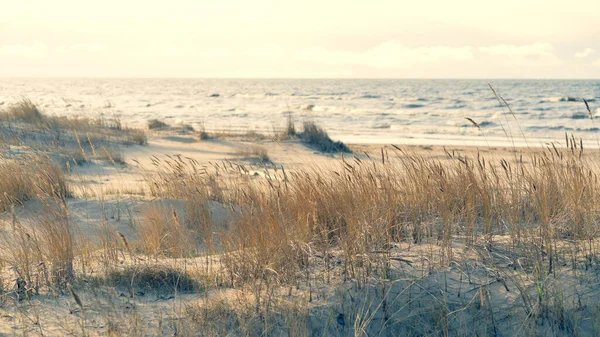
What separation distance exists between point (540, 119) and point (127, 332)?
25.4 metres

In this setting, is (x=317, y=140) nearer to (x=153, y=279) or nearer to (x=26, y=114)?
(x=26, y=114)

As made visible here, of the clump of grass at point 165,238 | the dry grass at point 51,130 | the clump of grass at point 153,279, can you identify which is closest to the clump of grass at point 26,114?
the dry grass at point 51,130

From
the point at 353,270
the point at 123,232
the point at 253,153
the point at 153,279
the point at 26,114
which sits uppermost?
the point at 26,114

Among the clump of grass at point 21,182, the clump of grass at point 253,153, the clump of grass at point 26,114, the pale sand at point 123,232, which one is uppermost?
the clump of grass at point 26,114

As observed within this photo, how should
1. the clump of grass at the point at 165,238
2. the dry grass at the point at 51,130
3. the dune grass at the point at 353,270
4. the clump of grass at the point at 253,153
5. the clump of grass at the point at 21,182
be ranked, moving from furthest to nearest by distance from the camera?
the clump of grass at the point at 253,153
the dry grass at the point at 51,130
the clump of grass at the point at 21,182
the clump of grass at the point at 165,238
the dune grass at the point at 353,270

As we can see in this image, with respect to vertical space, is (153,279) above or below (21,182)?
below

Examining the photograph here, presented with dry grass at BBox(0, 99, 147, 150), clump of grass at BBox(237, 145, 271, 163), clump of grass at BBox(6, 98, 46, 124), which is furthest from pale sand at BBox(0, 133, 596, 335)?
clump of grass at BBox(6, 98, 46, 124)

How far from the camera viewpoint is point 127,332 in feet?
9.07

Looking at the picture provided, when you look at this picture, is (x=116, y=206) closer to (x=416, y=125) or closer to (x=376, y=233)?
(x=376, y=233)

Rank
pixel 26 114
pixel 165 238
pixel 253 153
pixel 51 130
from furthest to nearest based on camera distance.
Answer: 1. pixel 26 114
2. pixel 51 130
3. pixel 253 153
4. pixel 165 238

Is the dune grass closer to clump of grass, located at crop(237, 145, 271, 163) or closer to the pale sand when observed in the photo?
the pale sand

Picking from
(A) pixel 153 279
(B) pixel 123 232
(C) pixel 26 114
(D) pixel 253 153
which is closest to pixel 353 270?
(A) pixel 153 279

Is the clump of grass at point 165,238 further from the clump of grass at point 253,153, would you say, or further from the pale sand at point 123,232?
the clump of grass at point 253,153

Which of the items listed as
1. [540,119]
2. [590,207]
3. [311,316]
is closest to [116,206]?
[311,316]
